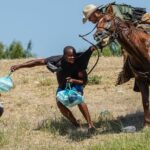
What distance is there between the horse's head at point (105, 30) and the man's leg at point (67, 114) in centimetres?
150

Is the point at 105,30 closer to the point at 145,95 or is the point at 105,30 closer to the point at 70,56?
the point at 70,56

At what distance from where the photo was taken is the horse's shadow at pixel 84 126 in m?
11.0

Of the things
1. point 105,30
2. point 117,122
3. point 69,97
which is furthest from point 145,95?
point 105,30

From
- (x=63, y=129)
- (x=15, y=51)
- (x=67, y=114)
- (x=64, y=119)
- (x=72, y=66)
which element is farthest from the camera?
(x=15, y=51)

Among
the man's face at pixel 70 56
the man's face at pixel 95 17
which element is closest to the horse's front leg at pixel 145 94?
the man's face at pixel 70 56

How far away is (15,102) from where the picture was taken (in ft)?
44.4

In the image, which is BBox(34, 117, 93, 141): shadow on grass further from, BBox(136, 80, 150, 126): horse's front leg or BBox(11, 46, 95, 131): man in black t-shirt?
BBox(136, 80, 150, 126): horse's front leg

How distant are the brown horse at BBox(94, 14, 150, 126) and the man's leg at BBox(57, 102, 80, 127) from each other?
122cm

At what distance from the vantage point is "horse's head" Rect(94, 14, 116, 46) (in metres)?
10.1

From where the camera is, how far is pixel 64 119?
39.4 ft

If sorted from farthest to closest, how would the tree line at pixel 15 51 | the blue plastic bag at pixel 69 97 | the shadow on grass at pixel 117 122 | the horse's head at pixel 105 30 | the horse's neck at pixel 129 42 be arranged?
the tree line at pixel 15 51, the shadow on grass at pixel 117 122, the blue plastic bag at pixel 69 97, the horse's neck at pixel 129 42, the horse's head at pixel 105 30

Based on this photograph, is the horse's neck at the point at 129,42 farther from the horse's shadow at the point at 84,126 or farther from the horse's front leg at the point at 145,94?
the horse's shadow at the point at 84,126

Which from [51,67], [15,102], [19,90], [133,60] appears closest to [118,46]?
[133,60]

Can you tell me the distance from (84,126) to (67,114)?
1.38ft
